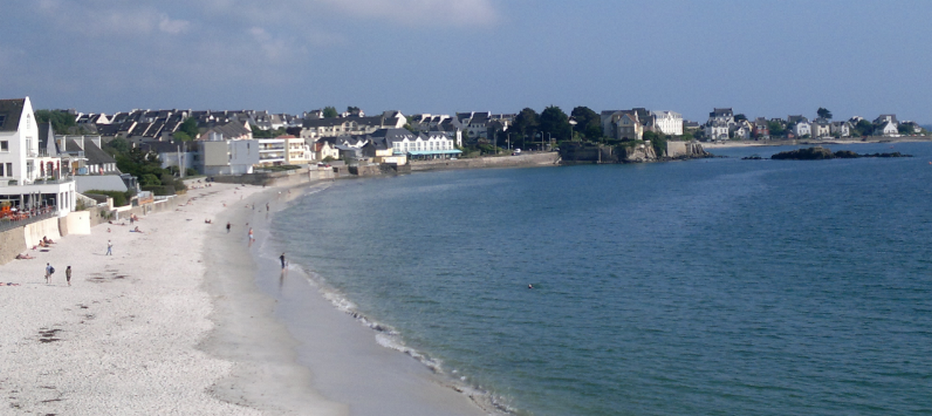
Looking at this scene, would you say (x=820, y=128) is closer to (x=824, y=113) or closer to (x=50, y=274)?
(x=824, y=113)

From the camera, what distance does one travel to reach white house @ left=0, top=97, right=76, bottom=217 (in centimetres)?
2633

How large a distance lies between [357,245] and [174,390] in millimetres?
17819

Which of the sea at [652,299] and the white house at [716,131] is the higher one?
the white house at [716,131]

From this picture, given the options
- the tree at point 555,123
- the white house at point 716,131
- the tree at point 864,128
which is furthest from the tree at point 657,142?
the tree at point 864,128

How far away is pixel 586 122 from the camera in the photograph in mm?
112188

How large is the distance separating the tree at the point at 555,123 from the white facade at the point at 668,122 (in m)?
21.4

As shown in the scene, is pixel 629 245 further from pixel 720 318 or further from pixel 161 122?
pixel 161 122

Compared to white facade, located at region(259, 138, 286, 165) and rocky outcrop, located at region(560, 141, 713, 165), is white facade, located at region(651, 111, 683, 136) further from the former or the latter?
white facade, located at region(259, 138, 286, 165)

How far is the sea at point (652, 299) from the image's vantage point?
12.8 metres

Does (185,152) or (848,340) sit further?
(185,152)

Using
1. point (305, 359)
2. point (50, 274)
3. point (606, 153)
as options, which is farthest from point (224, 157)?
point (606, 153)

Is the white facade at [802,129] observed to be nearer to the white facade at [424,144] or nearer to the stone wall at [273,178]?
A: the white facade at [424,144]

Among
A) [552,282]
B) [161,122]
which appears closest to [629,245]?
[552,282]

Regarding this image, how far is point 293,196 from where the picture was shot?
5447 cm
